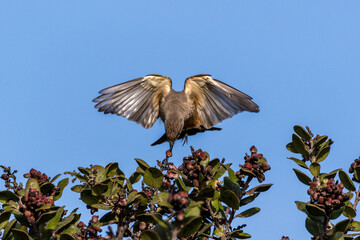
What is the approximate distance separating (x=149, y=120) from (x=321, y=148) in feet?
17.8

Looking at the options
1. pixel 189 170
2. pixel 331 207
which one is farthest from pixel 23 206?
pixel 331 207

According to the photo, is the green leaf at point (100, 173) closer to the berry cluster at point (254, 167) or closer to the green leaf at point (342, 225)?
the berry cluster at point (254, 167)

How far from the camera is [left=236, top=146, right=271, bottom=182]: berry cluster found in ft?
13.3

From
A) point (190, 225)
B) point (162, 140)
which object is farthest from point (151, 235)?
point (162, 140)

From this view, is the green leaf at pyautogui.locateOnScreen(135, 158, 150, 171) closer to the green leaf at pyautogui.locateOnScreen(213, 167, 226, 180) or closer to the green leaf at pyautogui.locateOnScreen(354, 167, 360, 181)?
the green leaf at pyautogui.locateOnScreen(213, 167, 226, 180)

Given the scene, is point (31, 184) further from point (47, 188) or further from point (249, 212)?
point (249, 212)

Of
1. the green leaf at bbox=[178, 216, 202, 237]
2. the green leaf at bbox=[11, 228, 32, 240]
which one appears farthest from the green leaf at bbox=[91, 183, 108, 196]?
the green leaf at bbox=[178, 216, 202, 237]

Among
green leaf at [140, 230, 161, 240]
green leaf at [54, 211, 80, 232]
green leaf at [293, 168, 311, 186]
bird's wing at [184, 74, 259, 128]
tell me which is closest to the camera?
green leaf at [140, 230, 161, 240]

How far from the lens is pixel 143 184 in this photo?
168 inches

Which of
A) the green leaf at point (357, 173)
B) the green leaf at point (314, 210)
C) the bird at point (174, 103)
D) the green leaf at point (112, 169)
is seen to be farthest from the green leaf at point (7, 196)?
the bird at point (174, 103)

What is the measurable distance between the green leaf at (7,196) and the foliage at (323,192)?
7.14 ft

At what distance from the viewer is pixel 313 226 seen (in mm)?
3924

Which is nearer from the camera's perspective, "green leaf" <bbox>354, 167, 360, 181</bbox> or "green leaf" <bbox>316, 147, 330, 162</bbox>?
"green leaf" <bbox>354, 167, 360, 181</bbox>

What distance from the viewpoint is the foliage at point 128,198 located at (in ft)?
12.2
